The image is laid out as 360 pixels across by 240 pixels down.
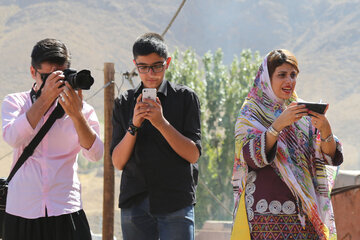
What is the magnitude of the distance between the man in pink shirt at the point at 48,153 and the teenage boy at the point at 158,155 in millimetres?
203

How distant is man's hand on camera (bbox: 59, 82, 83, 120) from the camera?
2.44m

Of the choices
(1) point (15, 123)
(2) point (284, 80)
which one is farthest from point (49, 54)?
(2) point (284, 80)

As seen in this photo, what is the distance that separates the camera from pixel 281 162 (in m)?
2.53

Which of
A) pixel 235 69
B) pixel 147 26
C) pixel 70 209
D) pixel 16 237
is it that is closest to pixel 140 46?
pixel 70 209

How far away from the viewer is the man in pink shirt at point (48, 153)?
2441mm

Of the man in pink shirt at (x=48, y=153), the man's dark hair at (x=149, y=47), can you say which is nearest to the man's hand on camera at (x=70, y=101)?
the man in pink shirt at (x=48, y=153)

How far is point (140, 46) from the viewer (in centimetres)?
253

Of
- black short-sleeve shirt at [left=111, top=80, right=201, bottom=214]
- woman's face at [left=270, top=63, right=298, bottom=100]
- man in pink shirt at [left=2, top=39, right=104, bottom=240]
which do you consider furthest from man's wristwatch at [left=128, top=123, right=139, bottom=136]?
woman's face at [left=270, top=63, right=298, bottom=100]

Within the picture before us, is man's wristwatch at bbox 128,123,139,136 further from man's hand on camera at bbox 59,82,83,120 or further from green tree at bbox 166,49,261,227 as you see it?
green tree at bbox 166,49,261,227

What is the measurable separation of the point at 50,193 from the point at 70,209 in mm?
117

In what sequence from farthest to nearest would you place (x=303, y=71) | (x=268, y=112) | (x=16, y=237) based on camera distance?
(x=303, y=71)
(x=268, y=112)
(x=16, y=237)

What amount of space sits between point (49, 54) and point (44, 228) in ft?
2.58

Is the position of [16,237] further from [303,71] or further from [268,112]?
[303,71]

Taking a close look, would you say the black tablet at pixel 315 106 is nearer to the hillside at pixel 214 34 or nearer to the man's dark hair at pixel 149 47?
the man's dark hair at pixel 149 47
